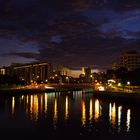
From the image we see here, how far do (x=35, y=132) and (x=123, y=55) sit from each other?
13545 cm

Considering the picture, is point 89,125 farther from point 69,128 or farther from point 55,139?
point 55,139

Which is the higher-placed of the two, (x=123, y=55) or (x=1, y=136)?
(x=123, y=55)

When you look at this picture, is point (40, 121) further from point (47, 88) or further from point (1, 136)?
point (47, 88)

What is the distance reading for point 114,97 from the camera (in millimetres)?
77812

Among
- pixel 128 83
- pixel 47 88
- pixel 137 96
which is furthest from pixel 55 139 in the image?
pixel 47 88

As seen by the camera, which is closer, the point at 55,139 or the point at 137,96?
the point at 55,139

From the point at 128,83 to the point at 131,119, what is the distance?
52071 mm

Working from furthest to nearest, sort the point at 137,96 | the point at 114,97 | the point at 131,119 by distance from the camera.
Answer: the point at 114,97
the point at 137,96
the point at 131,119

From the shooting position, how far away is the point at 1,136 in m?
32.0

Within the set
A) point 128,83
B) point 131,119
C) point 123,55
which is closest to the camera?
point 131,119

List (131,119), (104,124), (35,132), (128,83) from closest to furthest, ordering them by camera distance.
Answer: (35,132) < (104,124) < (131,119) < (128,83)

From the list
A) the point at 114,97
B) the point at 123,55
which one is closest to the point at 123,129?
the point at 114,97

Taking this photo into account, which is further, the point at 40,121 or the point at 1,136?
the point at 40,121

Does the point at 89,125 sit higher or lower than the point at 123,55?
lower
